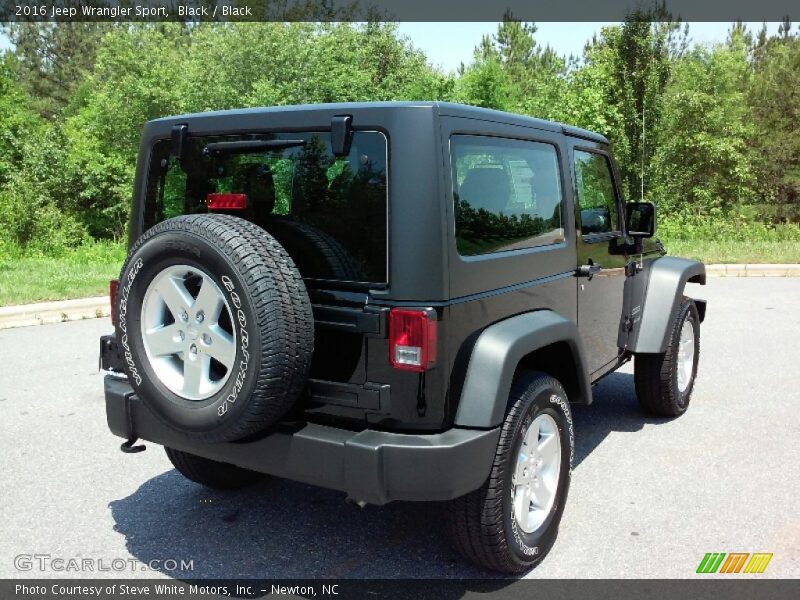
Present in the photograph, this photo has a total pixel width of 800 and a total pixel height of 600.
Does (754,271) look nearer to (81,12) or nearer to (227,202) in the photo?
(227,202)

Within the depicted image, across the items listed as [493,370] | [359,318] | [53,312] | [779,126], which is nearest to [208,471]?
[359,318]

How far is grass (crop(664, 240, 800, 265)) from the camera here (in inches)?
560

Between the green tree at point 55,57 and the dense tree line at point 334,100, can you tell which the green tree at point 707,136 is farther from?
the green tree at point 55,57

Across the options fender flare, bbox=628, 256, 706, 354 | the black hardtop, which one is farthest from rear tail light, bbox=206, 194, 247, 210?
fender flare, bbox=628, 256, 706, 354

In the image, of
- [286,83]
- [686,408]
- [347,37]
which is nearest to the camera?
[686,408]

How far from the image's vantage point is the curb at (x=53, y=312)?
8844 mm

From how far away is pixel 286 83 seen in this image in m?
31.1

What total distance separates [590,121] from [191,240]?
24422 mm

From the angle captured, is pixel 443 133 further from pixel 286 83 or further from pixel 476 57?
pixel 476 57

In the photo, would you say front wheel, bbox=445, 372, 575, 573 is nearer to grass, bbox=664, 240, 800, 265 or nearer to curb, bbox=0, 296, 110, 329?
curb, bbox=0, 296, 110, 329

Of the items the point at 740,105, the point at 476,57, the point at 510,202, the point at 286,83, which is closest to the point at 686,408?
the point at 510,202

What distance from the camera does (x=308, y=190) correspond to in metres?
3.02

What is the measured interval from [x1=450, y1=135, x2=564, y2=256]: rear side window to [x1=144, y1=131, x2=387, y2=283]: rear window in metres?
0.33

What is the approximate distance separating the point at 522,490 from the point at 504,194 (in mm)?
1279
